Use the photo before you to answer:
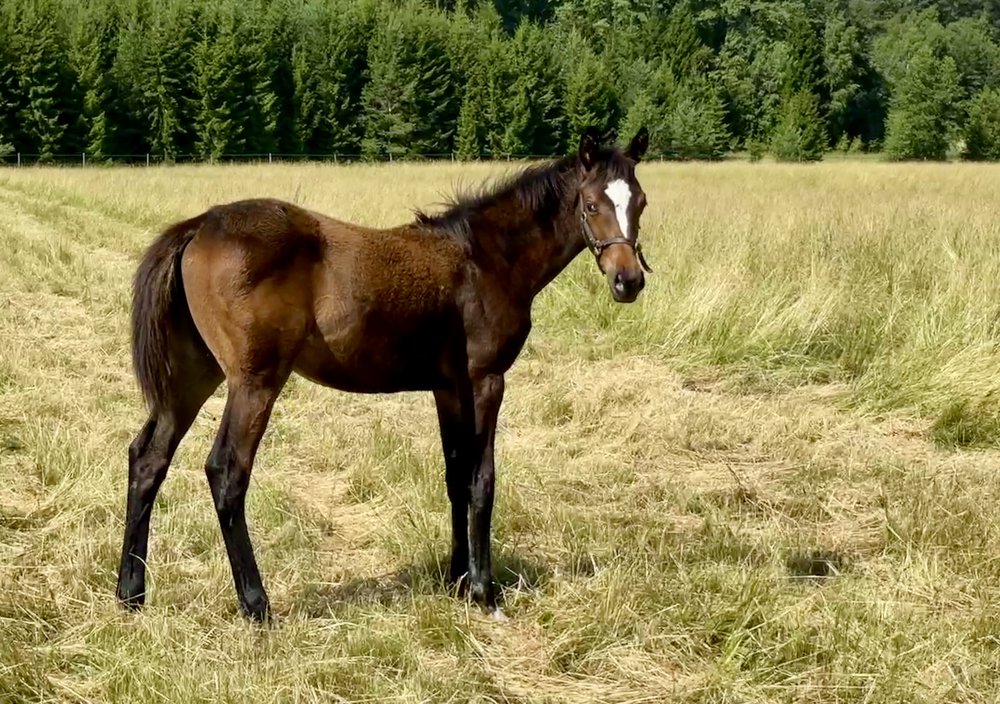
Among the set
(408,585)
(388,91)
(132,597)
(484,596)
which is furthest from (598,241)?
(388,91)

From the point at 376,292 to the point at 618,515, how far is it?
6.58 ft

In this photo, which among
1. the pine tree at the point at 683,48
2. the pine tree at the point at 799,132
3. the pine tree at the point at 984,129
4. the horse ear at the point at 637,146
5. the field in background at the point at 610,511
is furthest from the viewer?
the pine tree at the point at 683,48

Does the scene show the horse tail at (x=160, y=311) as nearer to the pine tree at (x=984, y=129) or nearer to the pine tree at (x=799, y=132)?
the pine tree at (x=799, y=132)

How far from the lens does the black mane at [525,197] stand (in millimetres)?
4402

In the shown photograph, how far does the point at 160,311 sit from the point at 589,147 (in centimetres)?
200

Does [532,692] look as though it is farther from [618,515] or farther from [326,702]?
[618,515]

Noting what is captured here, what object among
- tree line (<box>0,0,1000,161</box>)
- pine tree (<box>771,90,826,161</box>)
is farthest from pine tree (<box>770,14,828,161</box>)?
tree line (<box>0,0,1000,161</box>)

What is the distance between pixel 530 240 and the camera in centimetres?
444

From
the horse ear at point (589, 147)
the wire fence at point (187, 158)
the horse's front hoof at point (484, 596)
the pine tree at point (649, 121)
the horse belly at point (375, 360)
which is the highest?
the pine tree at point (649, 121)

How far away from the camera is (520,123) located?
185 ft

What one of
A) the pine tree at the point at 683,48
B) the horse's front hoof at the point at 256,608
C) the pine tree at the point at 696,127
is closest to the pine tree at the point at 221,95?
the pine tree at the point at 696,127

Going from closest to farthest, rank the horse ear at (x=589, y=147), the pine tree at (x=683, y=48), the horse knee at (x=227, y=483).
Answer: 1. the horse knee at (x=227, y=483)
2. the horse ear at (x=589, y=147)
3. the pine tree at (x=683, y=48)

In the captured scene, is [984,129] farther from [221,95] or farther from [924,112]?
[221,95]

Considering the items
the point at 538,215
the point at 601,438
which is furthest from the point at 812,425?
the point at 538,215
